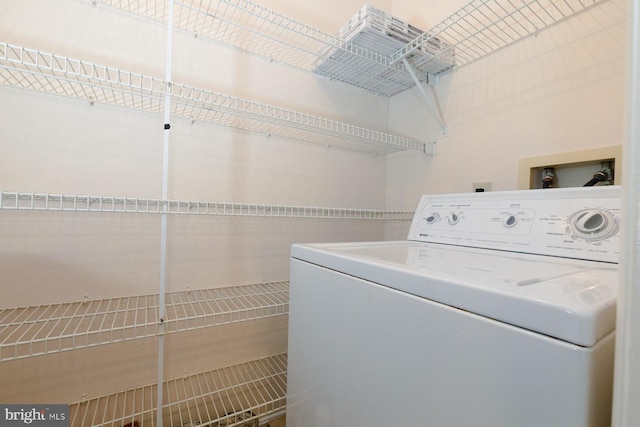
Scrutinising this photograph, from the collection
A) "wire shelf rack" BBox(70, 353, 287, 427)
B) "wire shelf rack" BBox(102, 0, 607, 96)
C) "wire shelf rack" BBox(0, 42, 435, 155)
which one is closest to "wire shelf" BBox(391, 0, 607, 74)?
"wire shelf rack" BBox(102, 0, 607, 96)

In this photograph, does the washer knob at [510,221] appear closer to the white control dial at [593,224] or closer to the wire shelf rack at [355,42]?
the white control dial at [593,224]

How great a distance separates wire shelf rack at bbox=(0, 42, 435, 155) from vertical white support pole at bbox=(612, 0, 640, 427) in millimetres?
982

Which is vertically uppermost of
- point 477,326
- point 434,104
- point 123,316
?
point 434,104

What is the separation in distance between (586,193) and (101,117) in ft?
5.17

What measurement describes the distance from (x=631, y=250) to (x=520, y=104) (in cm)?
110

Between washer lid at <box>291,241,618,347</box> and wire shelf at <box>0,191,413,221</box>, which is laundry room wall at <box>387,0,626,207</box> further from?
washer lid at <box>291,241,618,347</box>

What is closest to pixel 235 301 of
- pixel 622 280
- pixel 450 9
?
pixel 622 280

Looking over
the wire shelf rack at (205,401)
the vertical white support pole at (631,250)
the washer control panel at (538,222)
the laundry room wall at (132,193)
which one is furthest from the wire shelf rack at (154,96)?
the wire shelf rack at (205,401)

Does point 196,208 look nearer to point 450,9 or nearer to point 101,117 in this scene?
point 101,117

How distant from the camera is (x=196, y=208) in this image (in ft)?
3.70

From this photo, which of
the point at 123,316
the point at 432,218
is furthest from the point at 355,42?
the point at 123,316

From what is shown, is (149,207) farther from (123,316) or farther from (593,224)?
(593,224)

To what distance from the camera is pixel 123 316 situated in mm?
986

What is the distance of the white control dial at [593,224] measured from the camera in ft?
2.04
